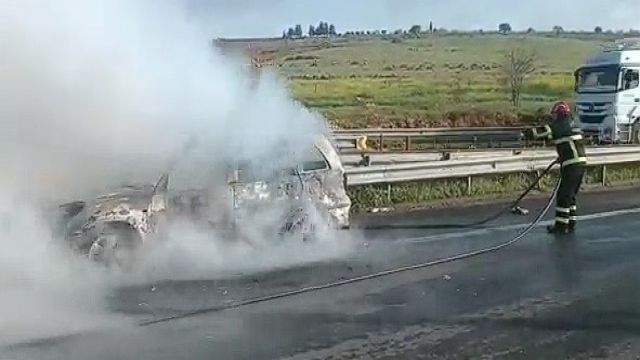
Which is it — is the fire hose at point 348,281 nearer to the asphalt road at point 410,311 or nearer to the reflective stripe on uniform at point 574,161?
the asphalt road at point 410,311

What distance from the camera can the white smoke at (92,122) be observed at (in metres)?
10.8

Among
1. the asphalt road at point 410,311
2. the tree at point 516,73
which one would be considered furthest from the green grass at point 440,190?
the tree at point 516,73

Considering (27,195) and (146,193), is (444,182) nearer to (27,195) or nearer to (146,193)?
(146,193)

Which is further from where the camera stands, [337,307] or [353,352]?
[337,307]

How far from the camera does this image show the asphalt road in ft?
27.1

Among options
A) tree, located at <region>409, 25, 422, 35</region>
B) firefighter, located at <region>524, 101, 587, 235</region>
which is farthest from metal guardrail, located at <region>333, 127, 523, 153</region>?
tree, located at <region>409, 25, 422, 35</region>

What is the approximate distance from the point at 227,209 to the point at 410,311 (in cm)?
363

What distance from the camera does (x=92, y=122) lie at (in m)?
12.0

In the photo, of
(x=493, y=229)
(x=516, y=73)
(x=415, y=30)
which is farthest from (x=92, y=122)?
(x=415, y=30)

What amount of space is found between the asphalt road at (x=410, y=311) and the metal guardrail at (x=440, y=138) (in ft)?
52.1

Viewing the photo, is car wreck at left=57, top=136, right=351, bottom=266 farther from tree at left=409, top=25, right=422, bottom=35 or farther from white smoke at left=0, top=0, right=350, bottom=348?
tree at left=409, top=25, right=422, bottom=35

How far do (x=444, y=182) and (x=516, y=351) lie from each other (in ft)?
36.3

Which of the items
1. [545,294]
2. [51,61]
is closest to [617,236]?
[545,294]

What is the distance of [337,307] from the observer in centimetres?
995
